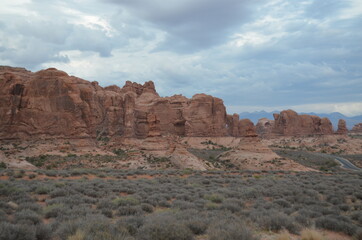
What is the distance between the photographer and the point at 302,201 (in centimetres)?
1252

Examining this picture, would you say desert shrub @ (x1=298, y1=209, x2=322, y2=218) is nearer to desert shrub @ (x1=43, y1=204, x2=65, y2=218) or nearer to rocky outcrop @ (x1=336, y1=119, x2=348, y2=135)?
desert shrub @ (x1=43, y1=204, x2=65, y2=218)

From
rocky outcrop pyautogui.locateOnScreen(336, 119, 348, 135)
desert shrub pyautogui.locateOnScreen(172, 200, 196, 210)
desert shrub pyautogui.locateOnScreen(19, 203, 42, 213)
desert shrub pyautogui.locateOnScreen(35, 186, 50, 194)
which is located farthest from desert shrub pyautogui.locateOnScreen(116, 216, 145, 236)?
rocky outcrop pyautogui.locateOnScreen(336, 119, 348, 135)

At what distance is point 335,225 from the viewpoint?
8.34 m

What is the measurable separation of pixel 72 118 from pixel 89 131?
416 centimetres

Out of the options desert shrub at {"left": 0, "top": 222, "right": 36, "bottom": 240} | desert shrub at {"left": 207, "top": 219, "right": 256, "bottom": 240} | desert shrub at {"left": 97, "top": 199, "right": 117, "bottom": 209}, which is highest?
desert shrub at {"left": 207, "top": 219, "right": 256, "bottom": 240}

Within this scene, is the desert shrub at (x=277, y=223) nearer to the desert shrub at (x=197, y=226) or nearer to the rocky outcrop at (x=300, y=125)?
the desert shrub at (x=197, y=226)

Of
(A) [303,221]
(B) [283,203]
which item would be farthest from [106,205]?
(B) [283,203]

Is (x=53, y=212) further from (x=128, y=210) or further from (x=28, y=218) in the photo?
(x=128, y=210)

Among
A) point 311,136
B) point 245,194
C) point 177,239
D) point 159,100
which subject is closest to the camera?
point 177,239

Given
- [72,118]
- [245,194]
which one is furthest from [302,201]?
[72,118]

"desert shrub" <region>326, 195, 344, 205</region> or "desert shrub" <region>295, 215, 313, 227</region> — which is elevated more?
"desert shrub" <region>295, 215, 313, 227</region>

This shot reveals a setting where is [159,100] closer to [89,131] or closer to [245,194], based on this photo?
[89,131]

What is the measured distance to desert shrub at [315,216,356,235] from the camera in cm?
800

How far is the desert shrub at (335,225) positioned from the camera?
8000 millimetres
